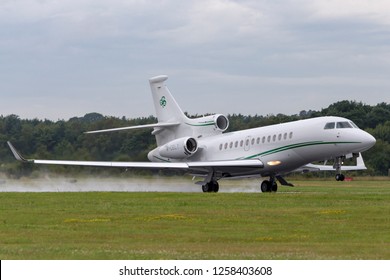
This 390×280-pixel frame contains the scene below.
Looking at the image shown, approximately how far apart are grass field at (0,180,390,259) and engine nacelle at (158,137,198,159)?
1373 centimetres

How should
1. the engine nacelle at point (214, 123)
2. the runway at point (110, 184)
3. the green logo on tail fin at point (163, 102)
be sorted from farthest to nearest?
the green logo on tail fin at point (163, 102) < the runway at point (110, 184) < the engine nacelle at point (214, 123)

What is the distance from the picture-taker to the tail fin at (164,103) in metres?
56.6

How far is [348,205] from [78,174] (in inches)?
980

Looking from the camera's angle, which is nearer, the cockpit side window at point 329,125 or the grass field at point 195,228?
the grass field at point 195,228

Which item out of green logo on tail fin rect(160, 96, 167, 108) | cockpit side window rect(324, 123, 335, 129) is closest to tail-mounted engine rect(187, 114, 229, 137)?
green logo on tail fin rect(160, 96, 167, 108)

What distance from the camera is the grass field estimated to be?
20859 mm

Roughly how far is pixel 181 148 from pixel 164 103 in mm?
5287

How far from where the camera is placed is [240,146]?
51.4m

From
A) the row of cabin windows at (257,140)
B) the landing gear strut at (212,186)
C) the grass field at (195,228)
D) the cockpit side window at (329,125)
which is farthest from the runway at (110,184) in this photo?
the grass field at (195,228)

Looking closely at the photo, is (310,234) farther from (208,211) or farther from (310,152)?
(310,152)

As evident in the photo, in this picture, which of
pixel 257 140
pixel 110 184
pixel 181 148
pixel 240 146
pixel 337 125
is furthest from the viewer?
pixel 110 184

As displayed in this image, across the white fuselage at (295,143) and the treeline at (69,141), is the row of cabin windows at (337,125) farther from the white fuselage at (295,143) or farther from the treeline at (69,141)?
the treeline at (69,141)

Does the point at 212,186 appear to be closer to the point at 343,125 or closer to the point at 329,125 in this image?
the point at 329,125

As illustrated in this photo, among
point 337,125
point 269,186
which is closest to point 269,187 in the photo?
point 269,186
